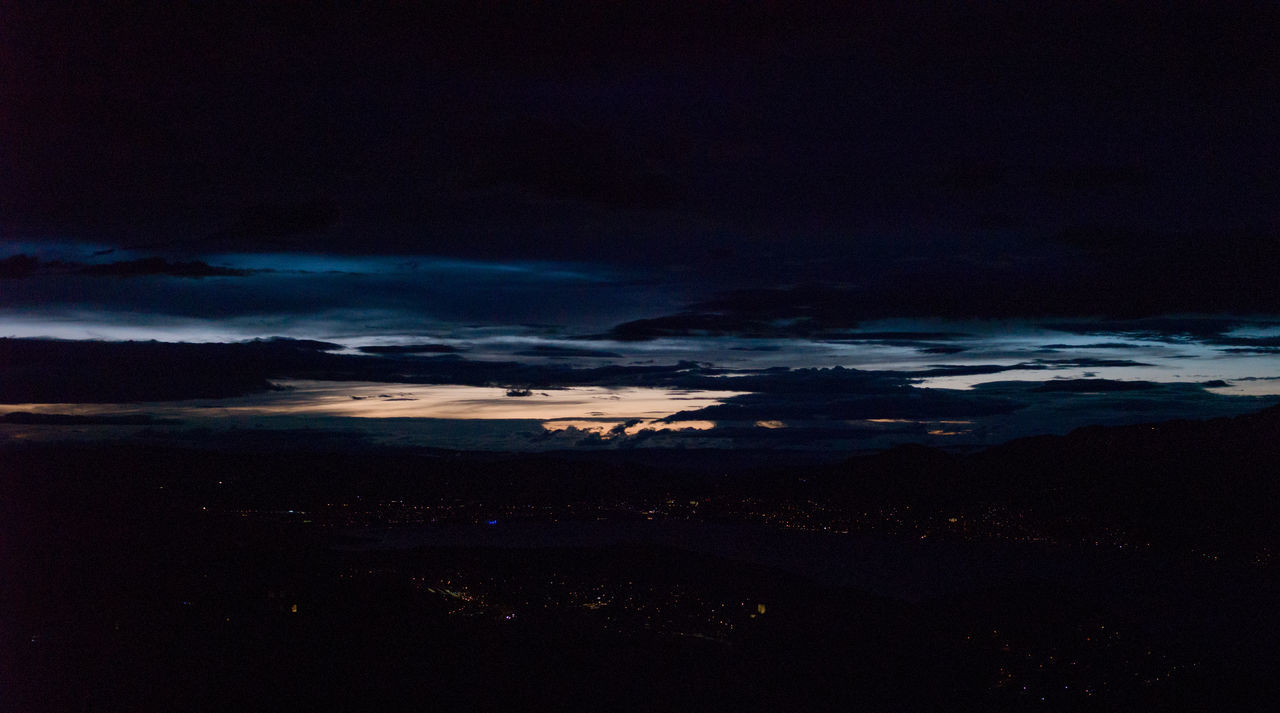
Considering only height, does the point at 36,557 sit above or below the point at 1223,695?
above

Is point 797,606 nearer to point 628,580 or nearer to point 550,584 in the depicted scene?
point 628,580

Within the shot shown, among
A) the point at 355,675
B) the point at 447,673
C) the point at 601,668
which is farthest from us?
the point at 601,668

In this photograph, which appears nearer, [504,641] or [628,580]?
[504,641]

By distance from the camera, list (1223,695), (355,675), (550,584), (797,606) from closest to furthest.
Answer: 1. (355,675)
2. (1223,695)
3. (797,606)
4. (550,584)

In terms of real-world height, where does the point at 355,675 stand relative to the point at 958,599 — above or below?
above

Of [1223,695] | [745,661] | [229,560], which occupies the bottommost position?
[1223,695]

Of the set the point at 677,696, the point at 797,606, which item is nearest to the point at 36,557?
the point at 677,696

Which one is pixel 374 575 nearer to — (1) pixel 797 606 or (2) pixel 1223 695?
(1) pixel 797 606

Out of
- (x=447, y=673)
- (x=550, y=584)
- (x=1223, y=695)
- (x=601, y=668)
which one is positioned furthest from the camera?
(x=550, y=584)

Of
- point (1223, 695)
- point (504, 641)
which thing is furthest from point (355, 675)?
point (1223, 695)
